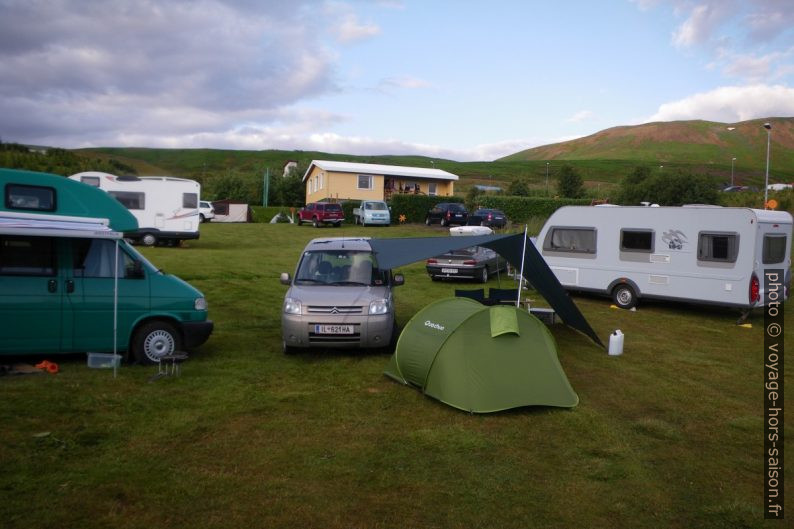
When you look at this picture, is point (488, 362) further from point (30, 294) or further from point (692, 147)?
point (692, 147)

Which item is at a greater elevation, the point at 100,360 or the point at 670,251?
the point at 670,251

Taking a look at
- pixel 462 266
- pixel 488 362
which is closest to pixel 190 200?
pixel 462 266

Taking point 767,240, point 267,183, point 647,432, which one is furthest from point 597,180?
point 647,432

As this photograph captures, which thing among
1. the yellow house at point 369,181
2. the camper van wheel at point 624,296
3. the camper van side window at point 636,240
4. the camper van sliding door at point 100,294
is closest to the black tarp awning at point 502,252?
the camper van sliding door at point 100,294

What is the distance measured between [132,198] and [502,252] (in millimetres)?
19698

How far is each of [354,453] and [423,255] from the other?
3.86 m

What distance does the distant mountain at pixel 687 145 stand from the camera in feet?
445

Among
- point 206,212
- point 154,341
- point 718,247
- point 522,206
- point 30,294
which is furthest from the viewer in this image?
point 522,206

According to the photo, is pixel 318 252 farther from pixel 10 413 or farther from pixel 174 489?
pixel 174 489

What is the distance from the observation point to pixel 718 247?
1356 cm

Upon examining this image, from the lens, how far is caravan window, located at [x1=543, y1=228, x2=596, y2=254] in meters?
15.6

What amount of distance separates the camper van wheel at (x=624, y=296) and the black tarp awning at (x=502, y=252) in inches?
189

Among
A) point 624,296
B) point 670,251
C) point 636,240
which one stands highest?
point 636,240

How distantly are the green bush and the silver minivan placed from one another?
1227 inches
